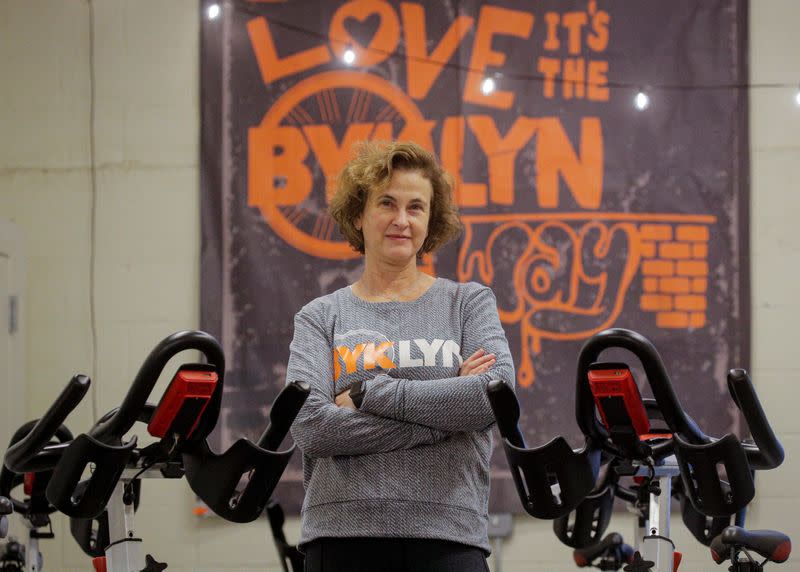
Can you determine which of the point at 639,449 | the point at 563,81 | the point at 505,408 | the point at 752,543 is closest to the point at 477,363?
the point at 505,408

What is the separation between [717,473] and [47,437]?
3.69 ft

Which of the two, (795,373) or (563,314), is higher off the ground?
(563,314)

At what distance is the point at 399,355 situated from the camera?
1.90m

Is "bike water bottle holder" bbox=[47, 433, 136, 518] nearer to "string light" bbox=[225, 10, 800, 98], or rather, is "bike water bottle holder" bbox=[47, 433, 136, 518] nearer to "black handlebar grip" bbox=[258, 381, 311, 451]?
"black handlebar grip" bbox=[258, 381, 311, 451]

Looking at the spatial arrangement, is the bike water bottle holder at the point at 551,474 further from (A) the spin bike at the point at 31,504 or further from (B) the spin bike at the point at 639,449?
(A) the spin bike at the point at 31,504

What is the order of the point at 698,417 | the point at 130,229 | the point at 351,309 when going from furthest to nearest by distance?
the point at 130,229 → the point at 698,417 → the point at 351,309

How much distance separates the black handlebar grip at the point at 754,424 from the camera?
1620 millimetres

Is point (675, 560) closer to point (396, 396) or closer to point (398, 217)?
point (396, 396)

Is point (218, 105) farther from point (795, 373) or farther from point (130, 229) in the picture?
point (795, 373)

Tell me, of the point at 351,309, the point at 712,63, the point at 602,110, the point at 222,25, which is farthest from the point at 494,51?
the point at 351,309

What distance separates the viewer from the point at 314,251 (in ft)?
12.3

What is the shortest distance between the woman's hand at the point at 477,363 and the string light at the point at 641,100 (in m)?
2.13

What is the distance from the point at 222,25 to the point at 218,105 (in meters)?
0.32

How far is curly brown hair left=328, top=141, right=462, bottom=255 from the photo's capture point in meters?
2.03
